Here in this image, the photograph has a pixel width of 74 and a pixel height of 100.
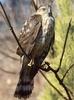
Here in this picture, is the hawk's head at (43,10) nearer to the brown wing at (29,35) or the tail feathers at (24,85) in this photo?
the brown wing at (29,35)

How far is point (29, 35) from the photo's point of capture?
2219mm

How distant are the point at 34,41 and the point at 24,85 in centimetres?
18

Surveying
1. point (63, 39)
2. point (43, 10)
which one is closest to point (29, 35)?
point (43, 10)

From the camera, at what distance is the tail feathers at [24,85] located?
2266 millimetres

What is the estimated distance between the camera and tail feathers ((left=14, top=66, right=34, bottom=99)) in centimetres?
227

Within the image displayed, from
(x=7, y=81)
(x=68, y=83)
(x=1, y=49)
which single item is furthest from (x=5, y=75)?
(x=68, y=83)

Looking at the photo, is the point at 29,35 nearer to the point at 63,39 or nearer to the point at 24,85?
the point at 24,85

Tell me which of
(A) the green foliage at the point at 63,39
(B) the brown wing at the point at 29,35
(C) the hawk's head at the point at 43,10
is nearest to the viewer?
(B) the brown wing at the point at 29,35

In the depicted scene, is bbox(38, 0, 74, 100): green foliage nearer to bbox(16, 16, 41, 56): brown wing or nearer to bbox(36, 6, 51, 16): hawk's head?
bbox(36, 6, 51, 16): hawk's head

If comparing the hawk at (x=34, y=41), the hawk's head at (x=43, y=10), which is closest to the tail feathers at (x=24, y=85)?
the hawk at (x=34, y=41)

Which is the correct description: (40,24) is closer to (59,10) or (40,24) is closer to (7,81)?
(59,10)

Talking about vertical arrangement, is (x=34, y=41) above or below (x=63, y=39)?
above

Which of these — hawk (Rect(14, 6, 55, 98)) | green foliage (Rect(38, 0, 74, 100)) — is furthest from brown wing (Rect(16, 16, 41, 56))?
green foliage (Rect(38, 0, 74, 100))

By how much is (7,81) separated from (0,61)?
0.88ft
